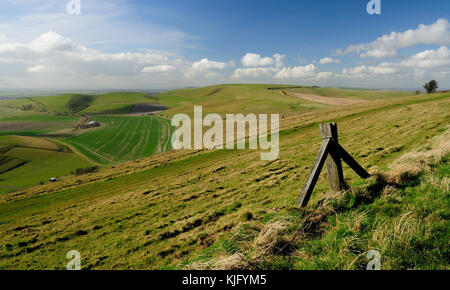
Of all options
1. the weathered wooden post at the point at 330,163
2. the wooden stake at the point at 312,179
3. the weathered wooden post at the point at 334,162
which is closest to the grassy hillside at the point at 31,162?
the wooden stake at the point at 312,179

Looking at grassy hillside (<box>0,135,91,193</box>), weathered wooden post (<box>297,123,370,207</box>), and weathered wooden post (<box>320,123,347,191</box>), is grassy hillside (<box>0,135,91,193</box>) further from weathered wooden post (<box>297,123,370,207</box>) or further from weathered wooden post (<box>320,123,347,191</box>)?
weathered wooden post (<box>320,123,347,191</box>)

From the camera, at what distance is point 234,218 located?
29.5 feet

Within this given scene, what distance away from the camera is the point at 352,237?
4738 mm

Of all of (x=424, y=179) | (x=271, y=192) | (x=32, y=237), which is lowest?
(x=32, y=237)

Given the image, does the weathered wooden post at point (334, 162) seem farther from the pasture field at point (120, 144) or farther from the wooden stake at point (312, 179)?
the pasture field at point (120, 144)

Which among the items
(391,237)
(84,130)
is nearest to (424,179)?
(391,237)

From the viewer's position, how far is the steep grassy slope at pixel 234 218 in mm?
4688

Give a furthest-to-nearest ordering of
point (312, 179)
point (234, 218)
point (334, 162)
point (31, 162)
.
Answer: point (31, 162) → point (234, 218) → point (334, 162) → point (312, 179)

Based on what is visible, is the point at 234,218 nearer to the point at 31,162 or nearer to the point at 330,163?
the point at 330,163

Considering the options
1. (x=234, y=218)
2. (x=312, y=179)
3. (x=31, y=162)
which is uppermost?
(x=312, y=179)

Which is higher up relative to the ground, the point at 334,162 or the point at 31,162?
the point at 334,162

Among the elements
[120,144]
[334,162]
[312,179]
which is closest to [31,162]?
[120,144]

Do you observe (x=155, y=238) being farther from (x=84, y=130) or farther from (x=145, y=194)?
(x=84, y=130)
